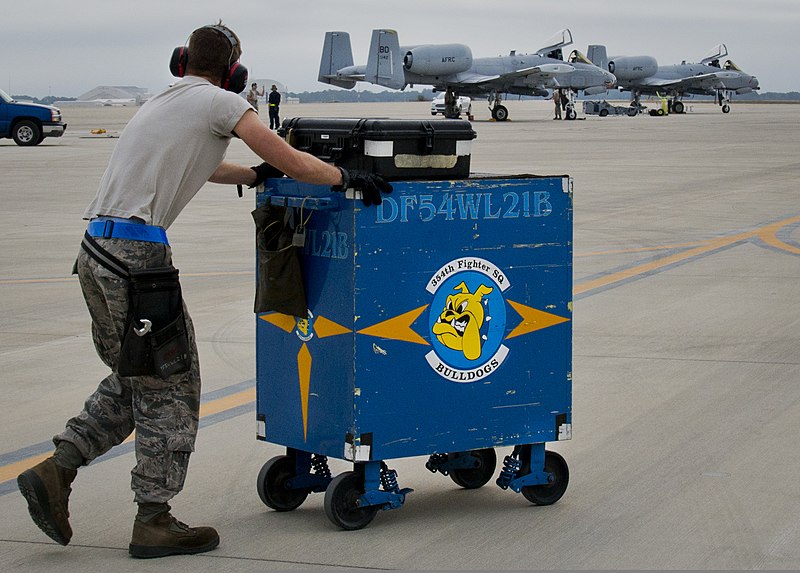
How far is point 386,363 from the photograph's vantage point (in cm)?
470

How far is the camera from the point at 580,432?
6.22 meters

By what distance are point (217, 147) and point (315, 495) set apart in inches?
65.4

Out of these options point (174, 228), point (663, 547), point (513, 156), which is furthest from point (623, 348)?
point (513, 156)

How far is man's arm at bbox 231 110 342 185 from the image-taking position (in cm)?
431

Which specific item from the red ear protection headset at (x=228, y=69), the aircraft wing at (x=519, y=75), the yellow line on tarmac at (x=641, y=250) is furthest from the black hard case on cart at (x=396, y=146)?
the aircraft wing at (x=519, y=75)

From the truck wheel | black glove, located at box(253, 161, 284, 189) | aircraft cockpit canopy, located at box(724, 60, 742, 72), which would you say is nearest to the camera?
black glove, located at box(253, 161, 284, 189)

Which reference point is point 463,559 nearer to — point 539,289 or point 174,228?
point 539,289

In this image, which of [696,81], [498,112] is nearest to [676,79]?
[696,81]

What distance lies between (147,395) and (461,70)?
64.2m

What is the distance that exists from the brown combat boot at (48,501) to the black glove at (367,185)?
1.49 m

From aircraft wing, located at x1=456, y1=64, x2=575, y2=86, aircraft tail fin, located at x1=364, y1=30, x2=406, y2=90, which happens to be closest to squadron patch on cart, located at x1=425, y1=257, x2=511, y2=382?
aircraft tail fin, located at x1=364, y1=30, x2=406, y2=90

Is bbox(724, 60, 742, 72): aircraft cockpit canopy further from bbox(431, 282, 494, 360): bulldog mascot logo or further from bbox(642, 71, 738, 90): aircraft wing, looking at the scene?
bbox(431, 282, 494, 360): bulldog mascot logo

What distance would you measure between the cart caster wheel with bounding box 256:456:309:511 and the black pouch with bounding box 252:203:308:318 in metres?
0.64

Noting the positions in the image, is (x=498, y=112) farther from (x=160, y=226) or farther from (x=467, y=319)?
(x=160, y=226)
